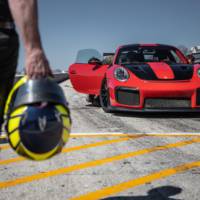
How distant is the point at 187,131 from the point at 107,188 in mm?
2378

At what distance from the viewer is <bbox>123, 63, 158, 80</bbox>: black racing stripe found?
18.2 feet

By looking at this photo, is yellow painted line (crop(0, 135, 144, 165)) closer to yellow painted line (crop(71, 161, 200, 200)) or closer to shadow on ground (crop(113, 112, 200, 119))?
yellow painted line (crop(71, 161, 200, 200))

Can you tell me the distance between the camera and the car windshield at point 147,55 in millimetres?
6570

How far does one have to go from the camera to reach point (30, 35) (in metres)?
1.41

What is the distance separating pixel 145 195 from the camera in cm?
229

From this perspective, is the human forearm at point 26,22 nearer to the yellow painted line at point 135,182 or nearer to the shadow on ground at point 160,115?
the yellow painted line at point 135,182

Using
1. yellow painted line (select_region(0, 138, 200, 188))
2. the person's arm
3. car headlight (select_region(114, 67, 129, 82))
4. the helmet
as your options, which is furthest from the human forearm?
car headlight (select_region(114, 67, 129, 82))

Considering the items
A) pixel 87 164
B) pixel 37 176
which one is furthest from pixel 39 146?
pixel 87 164

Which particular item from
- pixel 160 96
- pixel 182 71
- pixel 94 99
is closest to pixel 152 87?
pixel 160 96

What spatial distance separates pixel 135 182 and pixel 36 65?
146 centimetres

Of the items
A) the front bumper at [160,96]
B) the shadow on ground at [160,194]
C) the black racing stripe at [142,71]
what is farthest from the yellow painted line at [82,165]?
the black racing stripe at [142,71]

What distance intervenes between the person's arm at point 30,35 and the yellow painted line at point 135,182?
3.79 ft

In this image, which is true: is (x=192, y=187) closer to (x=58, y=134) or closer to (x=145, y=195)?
(x=145, y=195)

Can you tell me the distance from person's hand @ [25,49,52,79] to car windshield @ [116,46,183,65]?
16.6 feet
